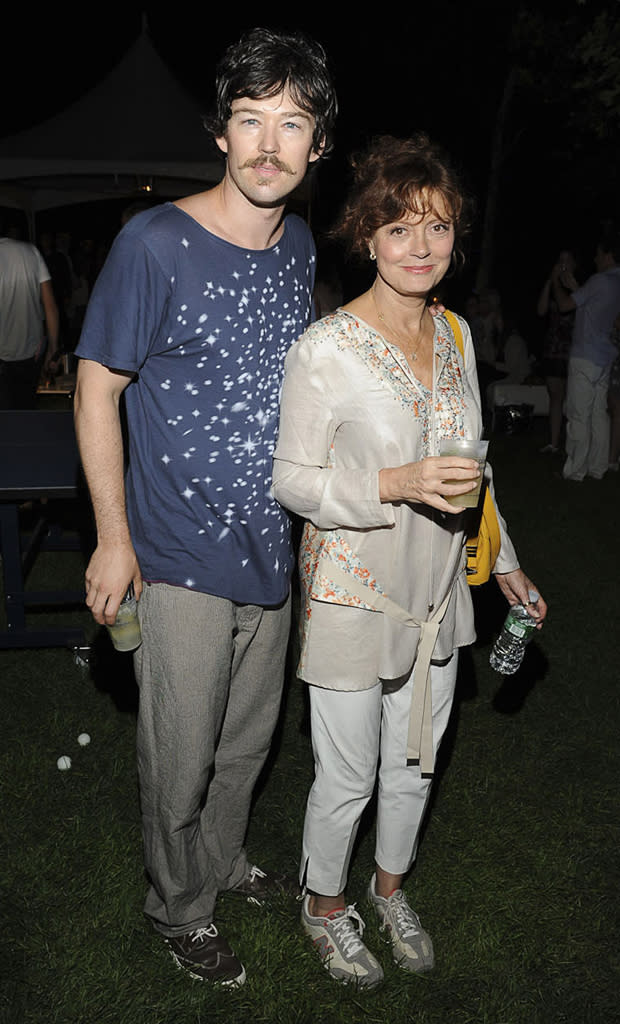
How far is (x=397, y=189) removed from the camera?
228 cm

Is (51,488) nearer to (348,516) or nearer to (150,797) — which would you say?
(150,797)

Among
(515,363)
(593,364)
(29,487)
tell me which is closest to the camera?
(29,487)

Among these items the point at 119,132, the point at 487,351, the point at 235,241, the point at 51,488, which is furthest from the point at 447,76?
the point at 235,241

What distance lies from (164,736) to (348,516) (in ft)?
2.52

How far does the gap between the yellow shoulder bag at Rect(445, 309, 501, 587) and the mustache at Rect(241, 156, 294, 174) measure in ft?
2.07

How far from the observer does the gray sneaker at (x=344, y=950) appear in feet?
8.85

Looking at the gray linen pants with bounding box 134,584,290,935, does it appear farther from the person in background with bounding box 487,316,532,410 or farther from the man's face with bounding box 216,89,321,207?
the person in background with bounding box 487,316,532,410

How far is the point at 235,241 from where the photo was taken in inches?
91.0

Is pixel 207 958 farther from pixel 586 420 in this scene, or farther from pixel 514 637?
pixel 586 420

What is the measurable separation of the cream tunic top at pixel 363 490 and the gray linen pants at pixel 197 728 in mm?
212

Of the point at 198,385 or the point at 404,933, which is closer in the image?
the point at 198,385

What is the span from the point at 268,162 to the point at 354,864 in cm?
229

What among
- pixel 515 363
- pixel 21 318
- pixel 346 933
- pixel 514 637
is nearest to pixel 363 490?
pixel 514 637

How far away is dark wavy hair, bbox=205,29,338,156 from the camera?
2219mm
